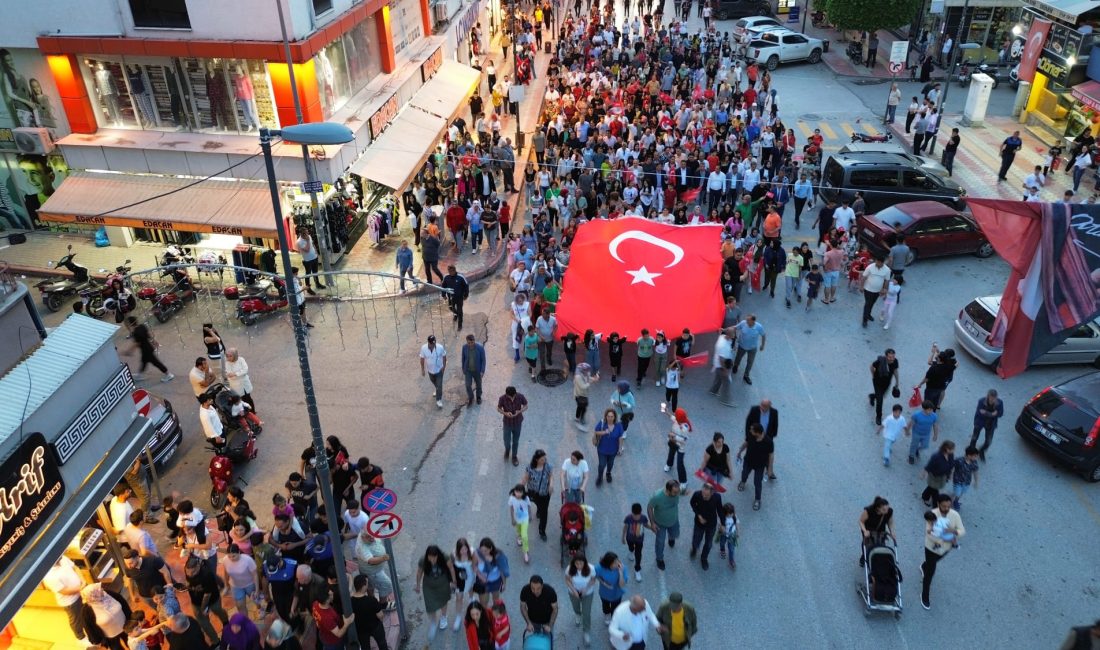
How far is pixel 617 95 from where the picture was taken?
29438 millimetres

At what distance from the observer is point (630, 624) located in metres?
9.04

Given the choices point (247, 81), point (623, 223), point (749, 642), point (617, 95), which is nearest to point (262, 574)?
point (749, 642)

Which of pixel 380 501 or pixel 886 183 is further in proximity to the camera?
pixel 886 183

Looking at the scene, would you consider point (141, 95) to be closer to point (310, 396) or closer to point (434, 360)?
point (434, 360)

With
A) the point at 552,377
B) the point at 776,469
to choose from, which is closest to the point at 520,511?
the point at 776,469

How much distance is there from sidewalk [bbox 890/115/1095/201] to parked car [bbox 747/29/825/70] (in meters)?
7.94

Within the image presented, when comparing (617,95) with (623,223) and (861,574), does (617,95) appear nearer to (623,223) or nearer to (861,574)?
(623,223)

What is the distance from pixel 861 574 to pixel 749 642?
1976 mm

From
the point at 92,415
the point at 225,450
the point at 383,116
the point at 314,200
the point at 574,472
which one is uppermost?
the point at 92,415

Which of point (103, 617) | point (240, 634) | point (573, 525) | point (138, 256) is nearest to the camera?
point (240, 634)

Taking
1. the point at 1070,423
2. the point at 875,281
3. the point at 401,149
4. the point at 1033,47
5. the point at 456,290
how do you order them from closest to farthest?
1. the point at 1070,423
2. the point at 875,281
3. the point at 456,290
4. the point at 401,149
5. the point at 1033,47

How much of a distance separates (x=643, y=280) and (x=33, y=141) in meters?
15.4

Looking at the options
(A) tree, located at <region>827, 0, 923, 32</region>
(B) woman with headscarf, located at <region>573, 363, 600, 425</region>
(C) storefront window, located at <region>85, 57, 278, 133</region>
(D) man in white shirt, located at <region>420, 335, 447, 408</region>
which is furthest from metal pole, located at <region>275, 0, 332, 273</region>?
(A) tree, located at <region>827, 0, 923, 32</region>

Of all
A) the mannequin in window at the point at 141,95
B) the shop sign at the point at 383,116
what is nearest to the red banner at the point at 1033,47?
the shop sign at the point at 383,116
